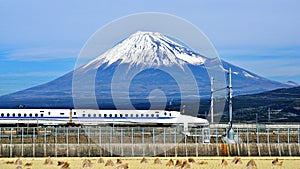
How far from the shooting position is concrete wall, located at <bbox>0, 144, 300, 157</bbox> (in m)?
34.2

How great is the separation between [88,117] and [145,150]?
3508cm

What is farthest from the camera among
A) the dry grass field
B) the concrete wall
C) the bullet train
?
the bullet train

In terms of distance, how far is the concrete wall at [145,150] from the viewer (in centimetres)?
3422

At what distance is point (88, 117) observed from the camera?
69.1m

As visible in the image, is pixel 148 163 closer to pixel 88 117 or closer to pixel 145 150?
pixel 145 150

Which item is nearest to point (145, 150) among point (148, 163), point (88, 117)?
point (148, 163)

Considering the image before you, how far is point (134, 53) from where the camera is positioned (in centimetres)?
8819

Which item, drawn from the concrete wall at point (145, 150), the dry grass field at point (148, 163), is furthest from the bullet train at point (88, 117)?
the dry grass field at point (148, 163)

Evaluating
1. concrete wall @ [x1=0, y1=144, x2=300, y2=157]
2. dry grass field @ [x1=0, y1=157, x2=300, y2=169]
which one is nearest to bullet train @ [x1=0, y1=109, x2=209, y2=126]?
concrete wall @ [x1=0, y1=144, x2=300, y2=157]

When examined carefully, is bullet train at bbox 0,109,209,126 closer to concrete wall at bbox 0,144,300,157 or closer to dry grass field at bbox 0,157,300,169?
concrete wall at bbox 0,144,300,157

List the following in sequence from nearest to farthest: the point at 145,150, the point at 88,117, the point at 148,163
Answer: the point at 148,163 < the point at 145,150 < the point at 88,117

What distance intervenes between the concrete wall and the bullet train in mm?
31940

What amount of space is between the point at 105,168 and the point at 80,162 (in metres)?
3.18

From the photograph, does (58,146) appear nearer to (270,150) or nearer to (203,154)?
(203,154)
